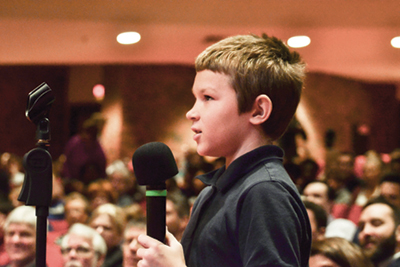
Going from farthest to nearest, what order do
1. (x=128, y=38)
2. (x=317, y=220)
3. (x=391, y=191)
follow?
(x=128, y=38)
(x=391, y=191)
(x=317, y=220)

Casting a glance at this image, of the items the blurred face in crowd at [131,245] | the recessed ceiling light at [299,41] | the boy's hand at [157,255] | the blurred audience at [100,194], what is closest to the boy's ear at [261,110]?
the boy's hand at [157,255]

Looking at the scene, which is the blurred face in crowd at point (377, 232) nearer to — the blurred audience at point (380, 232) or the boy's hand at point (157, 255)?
the blurred audience at point (380, 232)

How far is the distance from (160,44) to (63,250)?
173 inches

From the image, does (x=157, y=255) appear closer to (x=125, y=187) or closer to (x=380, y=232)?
(x=380, y=232)

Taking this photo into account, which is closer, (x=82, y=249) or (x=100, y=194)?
(x=82, y=249)

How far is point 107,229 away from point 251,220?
2210mm

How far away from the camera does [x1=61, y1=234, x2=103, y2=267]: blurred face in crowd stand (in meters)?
2.48

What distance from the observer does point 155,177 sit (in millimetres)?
780

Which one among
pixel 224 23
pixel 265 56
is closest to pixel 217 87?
pixel 265 56

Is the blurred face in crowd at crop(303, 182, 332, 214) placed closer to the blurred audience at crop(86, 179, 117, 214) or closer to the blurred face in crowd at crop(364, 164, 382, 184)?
the blurred face in crowd at crop(364, 164, 382, 184)

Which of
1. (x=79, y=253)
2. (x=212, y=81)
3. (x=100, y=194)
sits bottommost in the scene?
(x=79, y=253)

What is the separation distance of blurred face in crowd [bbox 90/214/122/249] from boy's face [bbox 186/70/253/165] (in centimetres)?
204

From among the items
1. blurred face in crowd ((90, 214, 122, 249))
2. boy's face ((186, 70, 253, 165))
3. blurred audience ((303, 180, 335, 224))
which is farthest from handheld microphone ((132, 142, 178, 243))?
blurred audience ((303, 180, 335, 224))

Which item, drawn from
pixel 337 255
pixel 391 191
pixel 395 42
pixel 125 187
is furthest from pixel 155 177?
pixel 395 42
